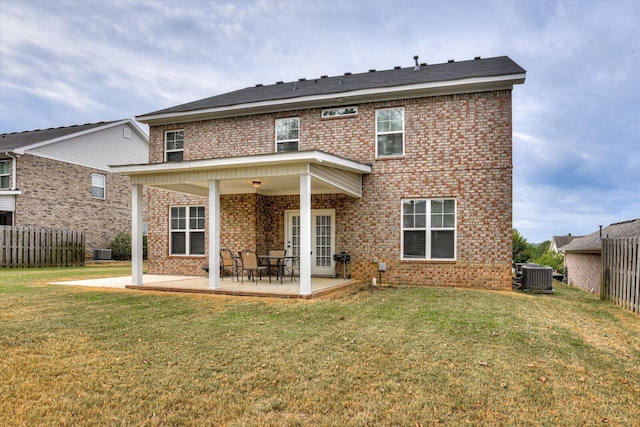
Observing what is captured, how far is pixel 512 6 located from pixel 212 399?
1384 centimetres

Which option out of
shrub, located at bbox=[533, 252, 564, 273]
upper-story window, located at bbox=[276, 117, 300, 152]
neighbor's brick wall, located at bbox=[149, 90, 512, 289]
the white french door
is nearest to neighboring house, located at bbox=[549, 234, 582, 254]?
shrub, located at bbox=[533, 252, 564, 273]

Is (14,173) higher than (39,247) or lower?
higher

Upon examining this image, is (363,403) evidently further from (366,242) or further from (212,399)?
(366,242)

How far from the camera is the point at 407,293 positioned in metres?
9.66

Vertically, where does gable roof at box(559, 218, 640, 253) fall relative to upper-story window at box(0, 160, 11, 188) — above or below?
below

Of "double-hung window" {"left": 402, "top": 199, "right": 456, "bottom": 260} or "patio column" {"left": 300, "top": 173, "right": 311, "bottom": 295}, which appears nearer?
"patio column" {"left": 300, "top": 173, "right": 311, "bottom": 295}

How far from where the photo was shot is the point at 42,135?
21906mm

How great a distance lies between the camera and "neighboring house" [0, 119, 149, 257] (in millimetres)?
18719

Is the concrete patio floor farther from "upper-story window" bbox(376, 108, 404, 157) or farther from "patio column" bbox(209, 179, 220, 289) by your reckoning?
"upper-story window" bbox(376, 108, 404, 157)

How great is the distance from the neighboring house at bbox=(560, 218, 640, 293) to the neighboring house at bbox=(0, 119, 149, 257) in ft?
76.5

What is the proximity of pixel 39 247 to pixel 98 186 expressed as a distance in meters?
6.16

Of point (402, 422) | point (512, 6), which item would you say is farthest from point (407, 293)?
point (512, 6)

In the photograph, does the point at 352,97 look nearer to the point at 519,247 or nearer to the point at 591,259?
the point at 591,259

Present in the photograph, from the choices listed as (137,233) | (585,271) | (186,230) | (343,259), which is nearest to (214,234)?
(137,233)
